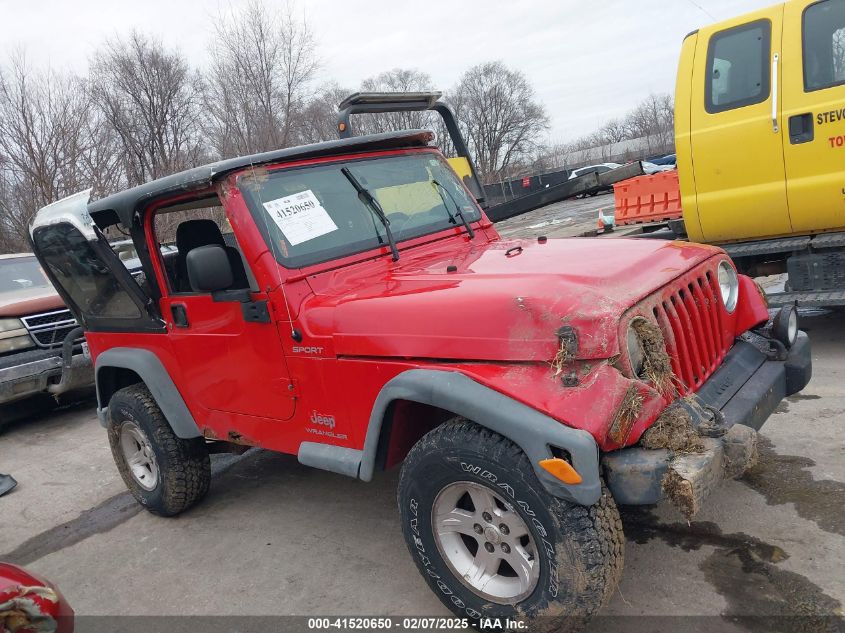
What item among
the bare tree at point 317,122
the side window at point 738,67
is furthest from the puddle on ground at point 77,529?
the bare tree at point 317,122

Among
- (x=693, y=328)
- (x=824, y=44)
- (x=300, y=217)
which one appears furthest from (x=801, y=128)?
(x=300, y=217)

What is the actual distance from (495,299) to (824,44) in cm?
401

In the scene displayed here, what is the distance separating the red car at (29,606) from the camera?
1980 mm

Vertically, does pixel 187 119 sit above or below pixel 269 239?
above

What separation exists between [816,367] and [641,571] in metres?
3.03

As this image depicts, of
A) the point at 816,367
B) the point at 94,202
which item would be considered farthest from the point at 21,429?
the point at 816,367

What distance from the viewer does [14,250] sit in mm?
19672

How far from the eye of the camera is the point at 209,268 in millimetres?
3051

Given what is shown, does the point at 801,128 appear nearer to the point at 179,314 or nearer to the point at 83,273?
the point at 179,314

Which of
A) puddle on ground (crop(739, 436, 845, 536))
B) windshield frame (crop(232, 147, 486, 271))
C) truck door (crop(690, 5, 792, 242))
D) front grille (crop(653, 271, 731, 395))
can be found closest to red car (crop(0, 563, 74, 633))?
windshield frame (crop(232, 147, 486, 271))

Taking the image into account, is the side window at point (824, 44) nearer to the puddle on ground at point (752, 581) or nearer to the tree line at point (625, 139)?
the puddle on ground at point (752, 581)

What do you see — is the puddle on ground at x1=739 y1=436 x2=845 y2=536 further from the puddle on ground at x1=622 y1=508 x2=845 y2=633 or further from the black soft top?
the black soft top

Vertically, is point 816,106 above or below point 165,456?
above

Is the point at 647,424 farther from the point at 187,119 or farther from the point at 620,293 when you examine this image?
the point at 187,119
